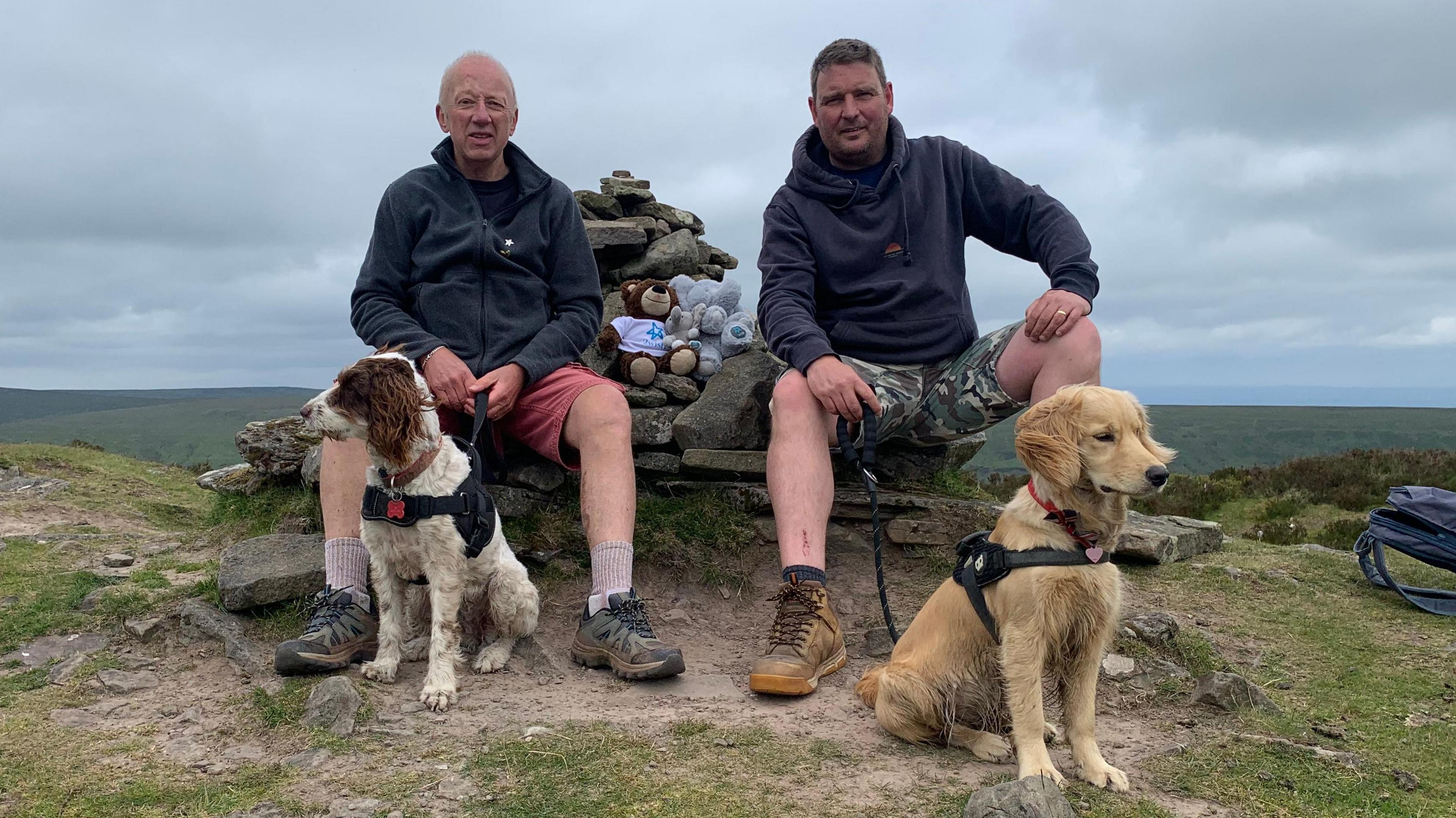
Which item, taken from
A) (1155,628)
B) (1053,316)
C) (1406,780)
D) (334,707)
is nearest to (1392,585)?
(1155,628)

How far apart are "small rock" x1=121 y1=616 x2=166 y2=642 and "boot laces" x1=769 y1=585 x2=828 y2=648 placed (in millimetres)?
3173

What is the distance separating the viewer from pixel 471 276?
5145 mm

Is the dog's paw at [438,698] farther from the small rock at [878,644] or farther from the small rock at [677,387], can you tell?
the small rock at [677,387]

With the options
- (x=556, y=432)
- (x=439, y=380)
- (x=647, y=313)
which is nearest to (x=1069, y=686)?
(x=556, y=432)

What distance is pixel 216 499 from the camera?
7621 millimetres

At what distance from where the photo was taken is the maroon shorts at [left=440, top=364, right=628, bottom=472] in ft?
16.0

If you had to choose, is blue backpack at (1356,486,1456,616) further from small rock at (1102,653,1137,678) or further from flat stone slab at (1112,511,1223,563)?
small rock at (1102,653,1137,678)

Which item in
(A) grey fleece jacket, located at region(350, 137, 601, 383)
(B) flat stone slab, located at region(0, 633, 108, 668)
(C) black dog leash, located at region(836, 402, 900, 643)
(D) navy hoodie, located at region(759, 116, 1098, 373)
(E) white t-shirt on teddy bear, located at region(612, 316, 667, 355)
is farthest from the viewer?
(E) white t-shirt on teddy bear, located at region(612, 316, 667, 355)

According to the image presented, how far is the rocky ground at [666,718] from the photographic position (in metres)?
2.98

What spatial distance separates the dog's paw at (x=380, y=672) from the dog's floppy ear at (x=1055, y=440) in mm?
2939

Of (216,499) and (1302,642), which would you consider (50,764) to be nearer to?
(216,499)

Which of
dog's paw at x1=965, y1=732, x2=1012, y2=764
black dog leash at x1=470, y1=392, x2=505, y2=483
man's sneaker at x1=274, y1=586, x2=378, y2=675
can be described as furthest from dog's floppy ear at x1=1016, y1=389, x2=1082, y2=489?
man's sneaker at x1=274, y1=586, x2=378, y2=675

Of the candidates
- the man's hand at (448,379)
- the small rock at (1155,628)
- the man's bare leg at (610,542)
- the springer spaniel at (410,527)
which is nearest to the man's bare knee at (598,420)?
the man's bare leg at (610,542)

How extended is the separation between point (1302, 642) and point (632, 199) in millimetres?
6151
